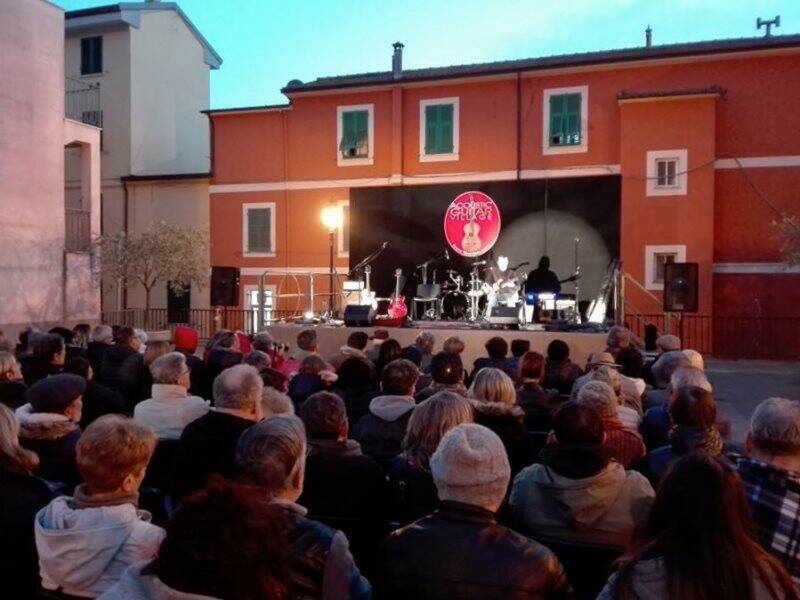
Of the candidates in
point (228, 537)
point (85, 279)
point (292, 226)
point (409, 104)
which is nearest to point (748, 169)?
point (409, 104)

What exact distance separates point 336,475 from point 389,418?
1.18 m

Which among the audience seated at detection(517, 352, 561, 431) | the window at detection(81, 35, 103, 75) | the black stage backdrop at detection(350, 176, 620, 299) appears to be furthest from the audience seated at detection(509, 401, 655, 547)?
the window at detection(81, 35, 103, 75)

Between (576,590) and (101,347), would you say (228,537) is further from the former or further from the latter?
(101,347)

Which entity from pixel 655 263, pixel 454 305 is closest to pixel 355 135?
pixel 454 305

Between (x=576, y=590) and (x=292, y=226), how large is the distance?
Result: 20.5m

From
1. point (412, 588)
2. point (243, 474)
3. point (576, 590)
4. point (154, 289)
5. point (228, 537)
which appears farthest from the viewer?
point (154, 289)

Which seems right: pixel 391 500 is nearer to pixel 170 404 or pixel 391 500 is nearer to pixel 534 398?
pixel 170 404

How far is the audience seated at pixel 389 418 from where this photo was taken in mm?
4441

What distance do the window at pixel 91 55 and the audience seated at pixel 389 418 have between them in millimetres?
24621

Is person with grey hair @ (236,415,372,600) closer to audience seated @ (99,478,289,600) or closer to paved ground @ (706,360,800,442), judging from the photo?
audience seated @ (99,478,289,600)

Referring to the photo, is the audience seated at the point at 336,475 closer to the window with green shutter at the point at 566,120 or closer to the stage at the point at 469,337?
the stage at the point at 469,337

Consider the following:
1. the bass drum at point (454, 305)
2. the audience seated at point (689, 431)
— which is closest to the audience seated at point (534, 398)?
the audience seated at point (689, 431)

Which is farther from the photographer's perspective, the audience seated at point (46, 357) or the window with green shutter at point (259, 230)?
the window with green shutter at point (259, 230)

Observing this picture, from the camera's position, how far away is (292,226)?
22.8 m
